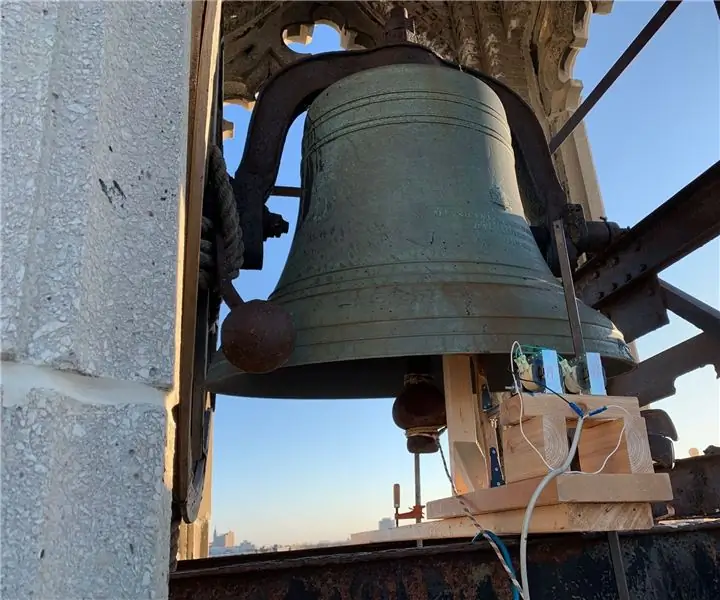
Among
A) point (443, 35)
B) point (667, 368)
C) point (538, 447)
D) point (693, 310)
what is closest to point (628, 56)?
point (693, 310)

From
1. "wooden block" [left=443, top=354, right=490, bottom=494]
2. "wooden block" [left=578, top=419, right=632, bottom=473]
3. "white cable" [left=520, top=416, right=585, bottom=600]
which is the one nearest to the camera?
"white cable" [left=520, top=416, right=585, bottom=600]

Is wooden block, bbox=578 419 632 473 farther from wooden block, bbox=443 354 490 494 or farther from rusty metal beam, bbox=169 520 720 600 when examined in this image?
wooden block, bbox=443 354 490 494

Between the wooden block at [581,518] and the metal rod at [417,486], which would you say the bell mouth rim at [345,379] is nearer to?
the metal rod at [417,486]

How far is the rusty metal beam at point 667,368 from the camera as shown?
8.90 ft

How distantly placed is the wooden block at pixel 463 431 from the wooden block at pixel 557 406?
0.47 metres

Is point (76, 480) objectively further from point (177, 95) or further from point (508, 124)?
point (508, 124)

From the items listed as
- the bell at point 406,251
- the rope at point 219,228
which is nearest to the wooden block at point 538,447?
the bell at point 406,251

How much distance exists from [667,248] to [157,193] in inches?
93.8

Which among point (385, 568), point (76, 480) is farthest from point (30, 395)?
point (385, 568)

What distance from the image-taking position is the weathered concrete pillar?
590 millimetres

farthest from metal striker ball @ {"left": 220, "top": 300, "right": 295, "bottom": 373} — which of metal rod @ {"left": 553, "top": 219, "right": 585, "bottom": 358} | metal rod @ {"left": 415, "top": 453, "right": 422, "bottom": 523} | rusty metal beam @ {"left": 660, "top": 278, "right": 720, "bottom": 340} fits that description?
rusty metal beam @ {"left": 660, "top": 278, "right": 720, "bottom": 340}

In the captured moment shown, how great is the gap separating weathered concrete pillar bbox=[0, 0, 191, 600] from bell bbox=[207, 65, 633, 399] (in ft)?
2.29

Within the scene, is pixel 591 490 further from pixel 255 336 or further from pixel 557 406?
pixel 255 336

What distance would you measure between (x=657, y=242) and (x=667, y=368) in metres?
0.57
